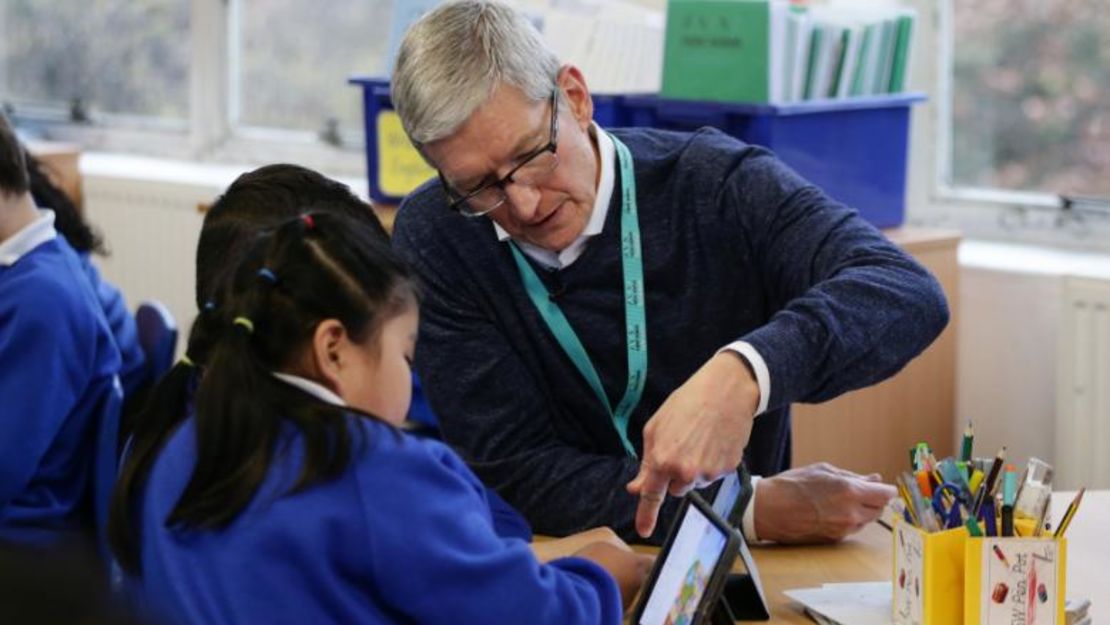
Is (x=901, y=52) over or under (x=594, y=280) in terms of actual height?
over

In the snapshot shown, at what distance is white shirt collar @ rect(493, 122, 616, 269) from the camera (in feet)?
6.63

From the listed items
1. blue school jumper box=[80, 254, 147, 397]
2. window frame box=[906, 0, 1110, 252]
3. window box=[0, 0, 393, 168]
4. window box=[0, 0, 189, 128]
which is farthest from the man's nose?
window box=[0, 0, 189, 128]

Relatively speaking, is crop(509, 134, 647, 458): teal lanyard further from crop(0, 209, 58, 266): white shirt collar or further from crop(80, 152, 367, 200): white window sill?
crop(80, 152, 367, 200): white window sill

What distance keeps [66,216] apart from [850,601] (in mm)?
1739

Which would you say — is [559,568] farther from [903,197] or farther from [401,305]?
[903,197]

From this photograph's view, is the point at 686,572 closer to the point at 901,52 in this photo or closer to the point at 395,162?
the point at 901,52

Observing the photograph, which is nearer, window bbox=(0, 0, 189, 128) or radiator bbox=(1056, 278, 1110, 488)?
radiator bbox=(1056, 278, 1110, 488)

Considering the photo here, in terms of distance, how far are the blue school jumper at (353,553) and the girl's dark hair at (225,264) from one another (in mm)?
38

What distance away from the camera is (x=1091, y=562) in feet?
5.86

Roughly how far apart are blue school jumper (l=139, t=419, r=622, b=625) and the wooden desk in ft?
1.43

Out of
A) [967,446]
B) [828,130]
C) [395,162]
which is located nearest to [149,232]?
[395,162]

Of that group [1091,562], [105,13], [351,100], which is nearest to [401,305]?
[1091,562]

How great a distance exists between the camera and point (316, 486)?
1.29m

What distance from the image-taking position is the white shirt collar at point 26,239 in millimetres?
2588
